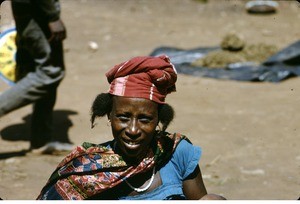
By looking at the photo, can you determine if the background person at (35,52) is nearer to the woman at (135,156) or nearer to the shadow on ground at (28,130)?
the shadow on ground at (28,130)

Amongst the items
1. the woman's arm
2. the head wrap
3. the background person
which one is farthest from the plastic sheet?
the head wrap

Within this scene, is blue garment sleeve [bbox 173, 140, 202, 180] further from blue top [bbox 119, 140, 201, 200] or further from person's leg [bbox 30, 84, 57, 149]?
person's leg [bbox 30, 84, 57, 149]

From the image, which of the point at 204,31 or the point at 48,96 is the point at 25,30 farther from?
the point at 204,31

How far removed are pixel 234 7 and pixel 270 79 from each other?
5.39 meters

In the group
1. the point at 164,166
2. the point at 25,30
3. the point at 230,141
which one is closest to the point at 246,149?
the point at 230,141

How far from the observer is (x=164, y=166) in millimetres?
2693

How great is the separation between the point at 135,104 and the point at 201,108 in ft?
11.9

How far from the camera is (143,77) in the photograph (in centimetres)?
255

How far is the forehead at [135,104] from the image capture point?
2570 millimetres

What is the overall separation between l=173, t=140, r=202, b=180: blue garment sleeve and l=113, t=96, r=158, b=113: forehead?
236 mm

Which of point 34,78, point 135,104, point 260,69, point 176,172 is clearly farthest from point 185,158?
point 260,69

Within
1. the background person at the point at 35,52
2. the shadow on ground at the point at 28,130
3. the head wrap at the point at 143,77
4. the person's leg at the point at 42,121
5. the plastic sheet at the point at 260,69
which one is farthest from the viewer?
the plastic sheet at the point at 260,69

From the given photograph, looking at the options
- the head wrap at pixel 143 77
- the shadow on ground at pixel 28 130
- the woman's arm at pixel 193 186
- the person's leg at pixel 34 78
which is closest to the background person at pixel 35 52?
the person's leg at pixel 34 78

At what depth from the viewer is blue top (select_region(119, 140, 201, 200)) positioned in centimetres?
263
